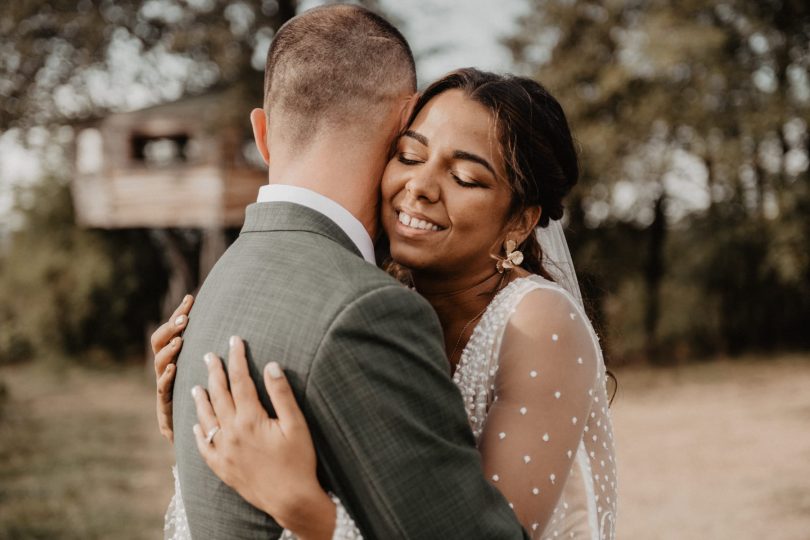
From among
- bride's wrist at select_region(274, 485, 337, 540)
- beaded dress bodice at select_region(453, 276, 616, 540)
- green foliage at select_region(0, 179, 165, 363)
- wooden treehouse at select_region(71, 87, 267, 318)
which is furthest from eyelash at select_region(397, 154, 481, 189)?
green foliage at select_region(0, 179, 165, 363)

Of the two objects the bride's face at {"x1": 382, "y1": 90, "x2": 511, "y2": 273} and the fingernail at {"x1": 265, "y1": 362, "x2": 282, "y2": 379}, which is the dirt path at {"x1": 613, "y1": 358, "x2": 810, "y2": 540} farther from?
the fingernail at {"x1": 265, "y1": 362, "x2": 282, "y2": 379}

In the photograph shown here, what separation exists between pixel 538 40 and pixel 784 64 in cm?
559

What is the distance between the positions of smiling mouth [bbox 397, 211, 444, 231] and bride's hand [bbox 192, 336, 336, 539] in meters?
0.85

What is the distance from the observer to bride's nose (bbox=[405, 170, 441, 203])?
7.98ft

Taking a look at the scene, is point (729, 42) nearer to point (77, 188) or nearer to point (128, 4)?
point (128, 4)

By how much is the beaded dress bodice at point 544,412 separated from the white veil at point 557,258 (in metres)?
0.49

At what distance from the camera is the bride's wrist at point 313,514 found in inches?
68.9

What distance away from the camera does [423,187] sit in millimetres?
2443

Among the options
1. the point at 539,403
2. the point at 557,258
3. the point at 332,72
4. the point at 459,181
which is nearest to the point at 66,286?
the point at 557,258

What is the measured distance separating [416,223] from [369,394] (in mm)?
957

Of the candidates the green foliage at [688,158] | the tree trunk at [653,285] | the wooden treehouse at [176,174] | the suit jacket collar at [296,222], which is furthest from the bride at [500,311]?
the tree trunk at [653,285]

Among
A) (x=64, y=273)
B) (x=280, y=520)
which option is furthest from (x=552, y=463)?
(x=64, y=273)

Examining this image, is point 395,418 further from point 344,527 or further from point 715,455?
point 715,455

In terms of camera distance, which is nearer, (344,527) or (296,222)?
(344,527)
